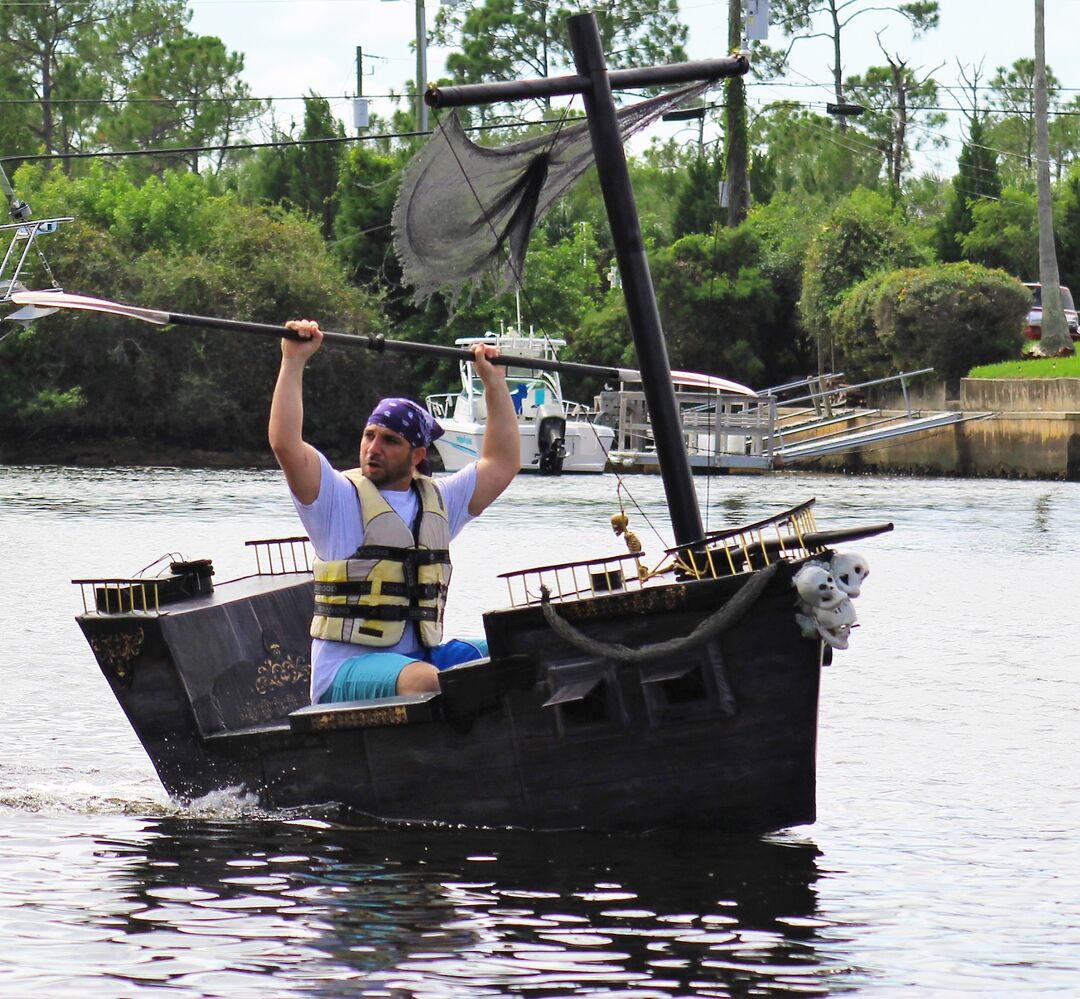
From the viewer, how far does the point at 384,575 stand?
802 centimetres

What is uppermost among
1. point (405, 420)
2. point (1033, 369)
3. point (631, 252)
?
point (631, 252)

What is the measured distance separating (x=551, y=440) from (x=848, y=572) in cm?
3519

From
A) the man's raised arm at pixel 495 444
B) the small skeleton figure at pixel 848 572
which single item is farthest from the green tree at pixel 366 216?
the small skeleton figure at pixel 848 572

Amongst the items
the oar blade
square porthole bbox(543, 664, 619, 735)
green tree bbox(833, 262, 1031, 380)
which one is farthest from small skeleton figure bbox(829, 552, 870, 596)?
green tree bbox(833, 262, 1031, 380)

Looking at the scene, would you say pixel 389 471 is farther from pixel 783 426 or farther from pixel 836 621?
pixel 783 426

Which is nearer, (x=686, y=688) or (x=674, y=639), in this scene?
(x=674, y=639)

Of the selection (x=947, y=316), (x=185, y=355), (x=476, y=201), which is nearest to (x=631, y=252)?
(x=476, y=201)

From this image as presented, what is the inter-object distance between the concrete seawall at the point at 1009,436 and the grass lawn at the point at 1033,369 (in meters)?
0.99

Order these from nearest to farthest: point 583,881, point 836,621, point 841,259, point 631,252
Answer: point 836,621 → point 583,881 → point 631,252 → point 841,259

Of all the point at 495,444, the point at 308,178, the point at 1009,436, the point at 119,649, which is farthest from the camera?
the point at 308,178

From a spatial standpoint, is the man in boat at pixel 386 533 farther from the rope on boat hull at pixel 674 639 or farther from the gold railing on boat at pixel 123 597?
the gold railing on boat at pixel 123 597

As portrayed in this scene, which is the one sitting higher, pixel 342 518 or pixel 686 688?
pixel 342 518

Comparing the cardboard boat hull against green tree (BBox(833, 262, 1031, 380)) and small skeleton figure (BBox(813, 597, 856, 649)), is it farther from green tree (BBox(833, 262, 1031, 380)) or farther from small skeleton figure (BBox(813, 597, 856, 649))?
green tree (BBox(833, 262, 1031, 380))

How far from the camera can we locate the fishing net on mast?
943 cm
